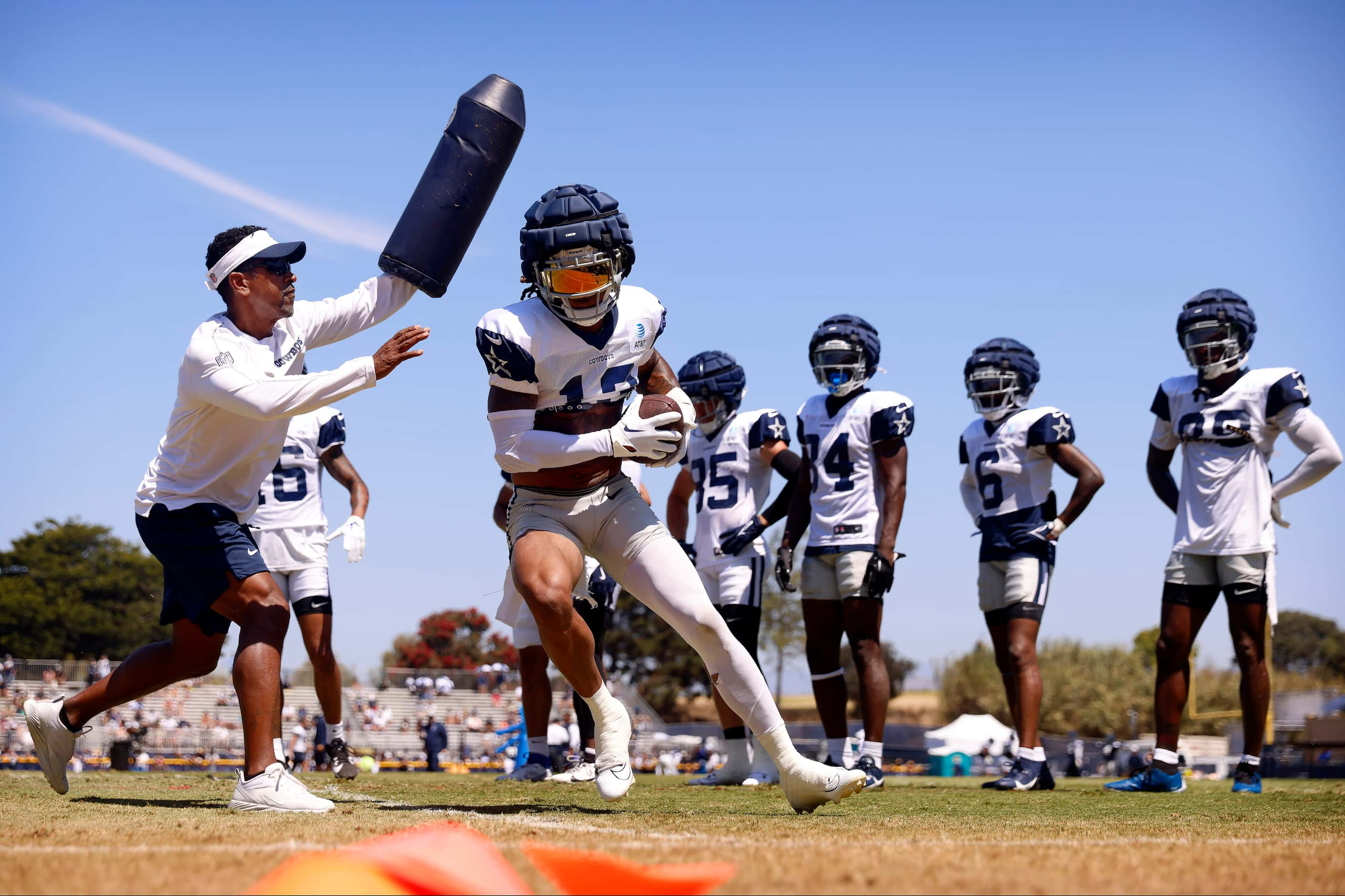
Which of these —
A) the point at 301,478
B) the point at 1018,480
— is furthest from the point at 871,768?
the point at 301,478

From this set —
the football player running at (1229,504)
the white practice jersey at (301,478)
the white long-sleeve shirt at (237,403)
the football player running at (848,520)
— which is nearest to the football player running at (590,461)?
the white long-sleeve shirt at (237,403)

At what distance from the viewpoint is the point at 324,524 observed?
29.2 ft

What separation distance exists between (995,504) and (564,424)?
4.30 m

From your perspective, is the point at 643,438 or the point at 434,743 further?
the point at 434,743

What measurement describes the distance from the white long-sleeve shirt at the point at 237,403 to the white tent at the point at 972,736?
86.5 ft

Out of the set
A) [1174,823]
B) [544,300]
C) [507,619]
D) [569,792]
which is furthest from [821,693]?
[544,300]

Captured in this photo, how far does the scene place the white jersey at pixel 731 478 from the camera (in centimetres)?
834

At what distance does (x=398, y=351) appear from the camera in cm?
510

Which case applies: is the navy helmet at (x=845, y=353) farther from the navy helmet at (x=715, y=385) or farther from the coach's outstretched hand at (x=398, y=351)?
the coach's outstretched hand at (x=398, y=351)

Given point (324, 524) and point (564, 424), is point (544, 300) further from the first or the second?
point (324, 524)

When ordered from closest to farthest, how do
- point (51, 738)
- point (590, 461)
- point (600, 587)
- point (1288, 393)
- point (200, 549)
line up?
point (590, 461)
point (200, 549)
point (51, 738)
point (1288, 393)
point (600, 587)

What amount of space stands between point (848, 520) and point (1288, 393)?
2820 millimetres

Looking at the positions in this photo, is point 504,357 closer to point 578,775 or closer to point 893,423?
point 893,423

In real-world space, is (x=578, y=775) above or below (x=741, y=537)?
below
